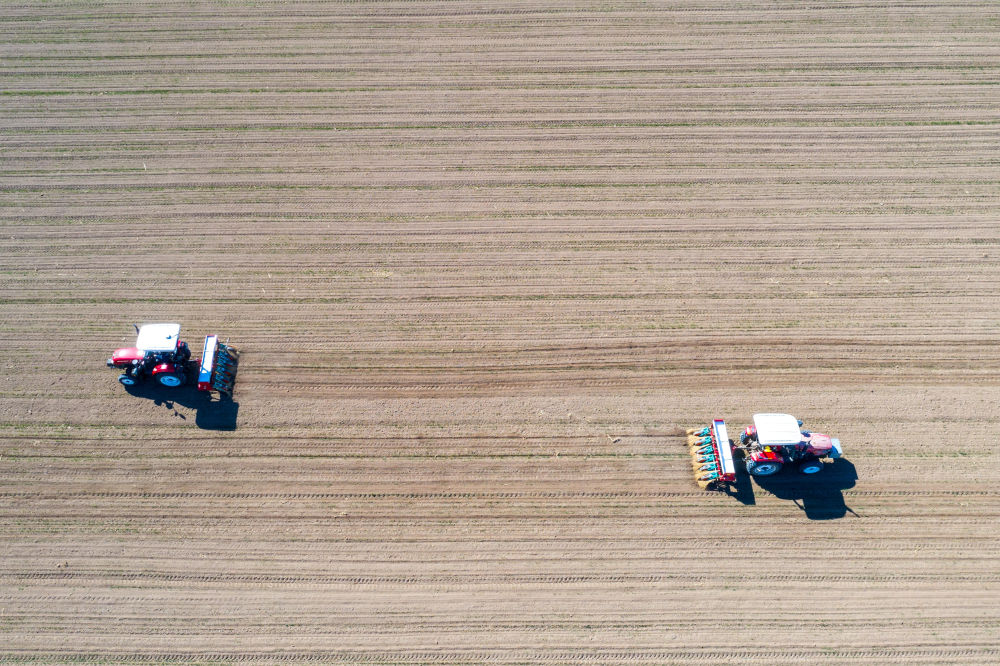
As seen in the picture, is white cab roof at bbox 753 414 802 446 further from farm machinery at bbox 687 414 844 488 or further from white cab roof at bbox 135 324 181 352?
white cab roof at bbox 135 324 181 352

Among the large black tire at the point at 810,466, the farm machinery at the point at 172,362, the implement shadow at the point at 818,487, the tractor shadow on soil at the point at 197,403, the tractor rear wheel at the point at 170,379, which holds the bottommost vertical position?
the implement shadow at the point at 818,487

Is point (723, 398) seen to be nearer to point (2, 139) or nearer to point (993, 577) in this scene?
point (993, 577)

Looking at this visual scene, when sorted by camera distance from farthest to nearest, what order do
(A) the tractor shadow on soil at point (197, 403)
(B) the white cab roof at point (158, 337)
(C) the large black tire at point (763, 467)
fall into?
(A) the tractor shadow on soil at point (197, 403) < (B) the white cab roof at point (158, 337) < (C) the large black tire at point (763, 467)

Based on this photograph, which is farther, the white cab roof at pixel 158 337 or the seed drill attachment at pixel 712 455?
the white cab roof at pixel 158 337

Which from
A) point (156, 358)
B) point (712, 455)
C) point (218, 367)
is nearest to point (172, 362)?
point (156, 358)

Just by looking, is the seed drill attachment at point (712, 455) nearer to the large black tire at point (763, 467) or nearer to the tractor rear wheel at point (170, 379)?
the large black tire at point (763, 467)

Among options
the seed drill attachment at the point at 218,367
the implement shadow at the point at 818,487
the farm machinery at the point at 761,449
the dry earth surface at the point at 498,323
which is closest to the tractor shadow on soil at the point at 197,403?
the dry earth surface at the point at 498,323
